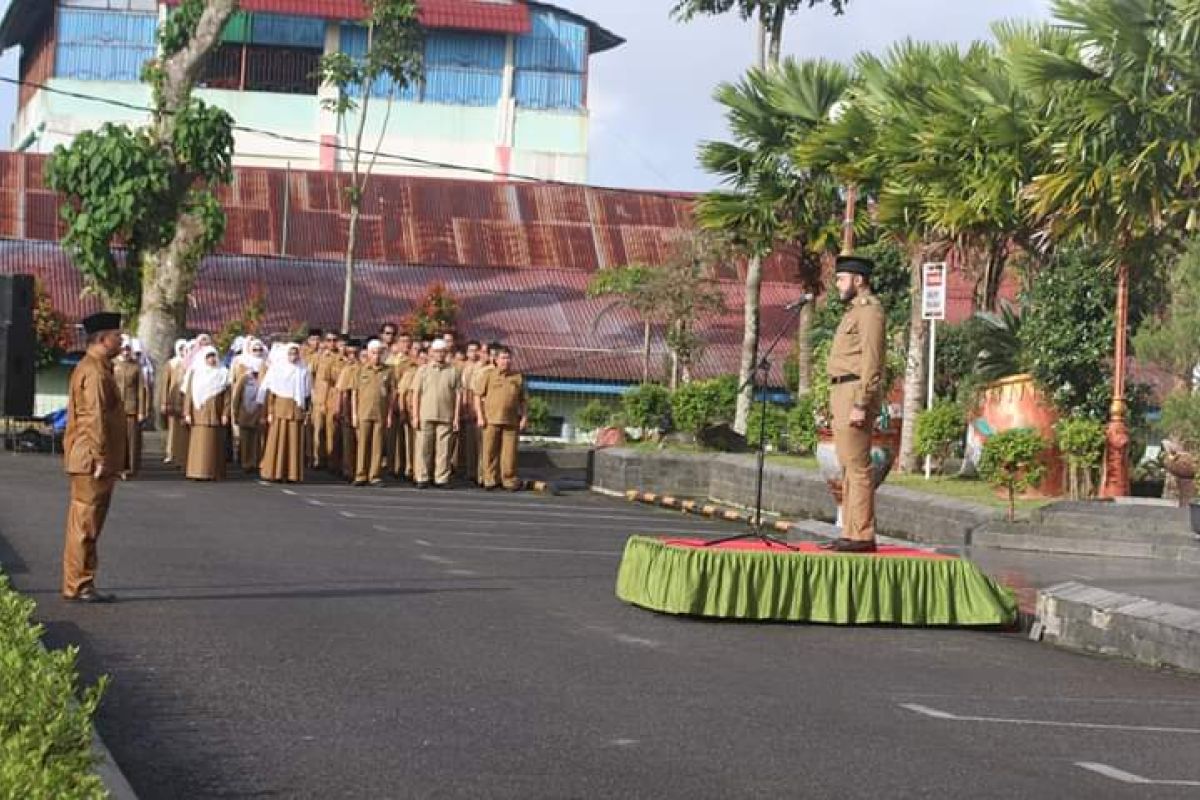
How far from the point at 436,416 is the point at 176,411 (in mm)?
3756

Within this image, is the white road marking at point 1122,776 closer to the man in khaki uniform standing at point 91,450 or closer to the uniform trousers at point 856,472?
the uniform trousers at point 856,472

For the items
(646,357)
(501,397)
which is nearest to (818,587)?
(501,397)

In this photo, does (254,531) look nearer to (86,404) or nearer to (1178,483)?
(86,404)

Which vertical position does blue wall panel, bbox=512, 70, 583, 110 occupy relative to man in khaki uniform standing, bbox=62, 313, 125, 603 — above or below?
above

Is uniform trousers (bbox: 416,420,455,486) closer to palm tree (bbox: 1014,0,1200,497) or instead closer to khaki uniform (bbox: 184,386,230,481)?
khaki uniform (bbox: 184,386,230,481)

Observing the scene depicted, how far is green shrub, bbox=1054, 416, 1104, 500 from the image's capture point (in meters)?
23.8

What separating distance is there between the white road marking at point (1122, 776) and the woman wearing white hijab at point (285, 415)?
20374 mm

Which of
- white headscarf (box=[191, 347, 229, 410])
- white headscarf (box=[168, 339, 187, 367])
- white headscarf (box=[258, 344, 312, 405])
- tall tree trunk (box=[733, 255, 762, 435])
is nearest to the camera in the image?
white headscarf (box=[191, 347, 229, 410])

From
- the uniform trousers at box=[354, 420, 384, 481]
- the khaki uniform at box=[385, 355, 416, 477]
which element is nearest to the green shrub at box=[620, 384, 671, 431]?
the khaki uniform at box=[385, 355, 416, 477]

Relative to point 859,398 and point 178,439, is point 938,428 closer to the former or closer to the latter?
point 178,439

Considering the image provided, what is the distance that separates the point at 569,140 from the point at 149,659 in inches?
2128

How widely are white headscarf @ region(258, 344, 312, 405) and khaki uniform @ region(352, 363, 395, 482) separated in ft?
2.49

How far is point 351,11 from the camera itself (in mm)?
59719

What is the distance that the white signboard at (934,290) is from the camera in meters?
26.0
